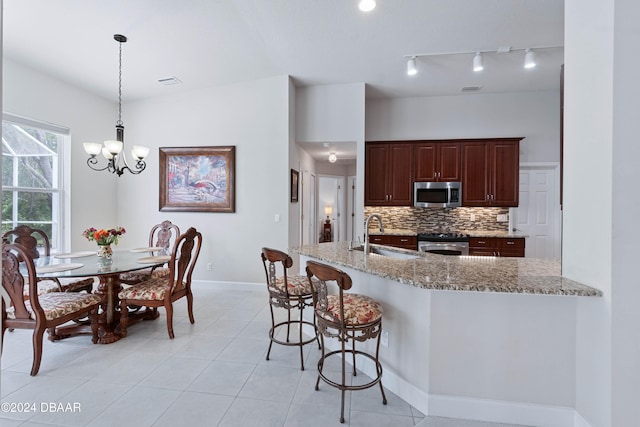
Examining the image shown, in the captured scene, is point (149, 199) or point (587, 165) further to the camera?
point (149, 199)

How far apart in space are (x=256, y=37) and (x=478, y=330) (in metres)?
3.60

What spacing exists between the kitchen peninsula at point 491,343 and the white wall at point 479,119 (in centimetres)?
377

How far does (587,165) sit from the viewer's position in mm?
1805

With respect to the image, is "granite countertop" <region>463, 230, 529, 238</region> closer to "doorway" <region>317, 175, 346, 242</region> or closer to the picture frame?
the picture frame

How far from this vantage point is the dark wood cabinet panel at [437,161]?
16.9 ft

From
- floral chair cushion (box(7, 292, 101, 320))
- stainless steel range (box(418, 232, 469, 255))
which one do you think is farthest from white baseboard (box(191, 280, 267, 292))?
stainless steel range (box(418, 232, 469, 255))

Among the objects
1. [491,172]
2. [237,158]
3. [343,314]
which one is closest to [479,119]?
[491,172]

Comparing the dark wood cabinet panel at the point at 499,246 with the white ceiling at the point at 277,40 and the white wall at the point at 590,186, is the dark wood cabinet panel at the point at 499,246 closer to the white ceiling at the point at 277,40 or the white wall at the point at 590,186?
the white ceiling at the point at 277,40

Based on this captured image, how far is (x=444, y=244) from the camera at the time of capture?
4812mm

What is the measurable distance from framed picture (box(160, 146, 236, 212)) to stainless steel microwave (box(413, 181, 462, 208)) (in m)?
2.89

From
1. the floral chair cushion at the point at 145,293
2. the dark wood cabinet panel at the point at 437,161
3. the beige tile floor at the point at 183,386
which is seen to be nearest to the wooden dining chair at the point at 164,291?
the floral chair cushion at the point at 145,293

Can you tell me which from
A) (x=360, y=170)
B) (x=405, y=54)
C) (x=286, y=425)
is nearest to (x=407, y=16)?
(x=405, y=54)

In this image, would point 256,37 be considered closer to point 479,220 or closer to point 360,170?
point 360,170

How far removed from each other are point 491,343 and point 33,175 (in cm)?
530
